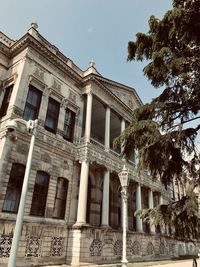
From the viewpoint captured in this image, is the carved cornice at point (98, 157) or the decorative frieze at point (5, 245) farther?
the carved cornice at point (98, 157)

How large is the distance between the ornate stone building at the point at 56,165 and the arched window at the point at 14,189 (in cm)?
5

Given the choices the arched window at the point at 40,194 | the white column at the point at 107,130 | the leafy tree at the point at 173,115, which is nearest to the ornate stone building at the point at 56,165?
the arched window at the point at 40,194

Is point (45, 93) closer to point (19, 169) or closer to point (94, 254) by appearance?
point (19, 169)

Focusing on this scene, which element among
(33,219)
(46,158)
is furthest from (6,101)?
(33,219)

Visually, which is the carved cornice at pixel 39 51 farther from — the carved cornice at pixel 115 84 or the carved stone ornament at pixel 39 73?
the carved cornice at pixel 115 84

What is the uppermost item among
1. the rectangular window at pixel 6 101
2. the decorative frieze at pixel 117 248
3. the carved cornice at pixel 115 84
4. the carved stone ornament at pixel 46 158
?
the carved cornice at pixel 115 84

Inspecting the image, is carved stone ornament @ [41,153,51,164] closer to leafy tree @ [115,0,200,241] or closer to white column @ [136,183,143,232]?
leafy tree @ [115,0,200,241]

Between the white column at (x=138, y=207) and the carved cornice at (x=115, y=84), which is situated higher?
Answer: the carved cornice at (x=115, y=84)

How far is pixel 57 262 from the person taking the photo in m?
13.2

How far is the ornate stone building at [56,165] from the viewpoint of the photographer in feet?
41.0

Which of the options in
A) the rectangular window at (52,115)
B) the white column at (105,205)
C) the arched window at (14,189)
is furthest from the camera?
the white column at (105,205)

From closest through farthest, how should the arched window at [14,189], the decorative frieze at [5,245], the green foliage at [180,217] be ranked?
the green foliage at [180,217] → the decorative frieze at [5,245] → the arched window at [14,189]

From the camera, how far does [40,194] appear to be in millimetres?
13719

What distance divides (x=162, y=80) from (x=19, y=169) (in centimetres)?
921
